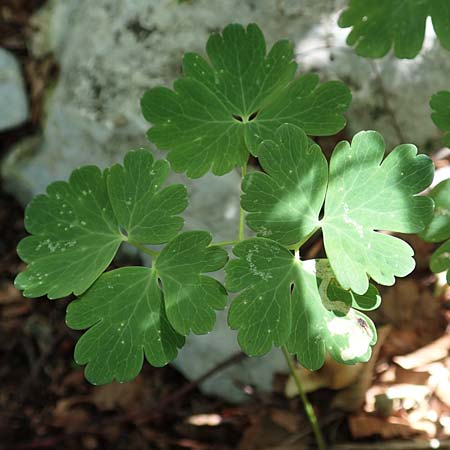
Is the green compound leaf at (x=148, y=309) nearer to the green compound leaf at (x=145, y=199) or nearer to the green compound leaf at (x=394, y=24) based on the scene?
the green compound leaf at (x=145, y=199)

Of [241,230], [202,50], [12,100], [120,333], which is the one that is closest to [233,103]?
[241,230]

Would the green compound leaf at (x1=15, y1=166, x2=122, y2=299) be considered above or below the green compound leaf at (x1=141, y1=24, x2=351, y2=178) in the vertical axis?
below

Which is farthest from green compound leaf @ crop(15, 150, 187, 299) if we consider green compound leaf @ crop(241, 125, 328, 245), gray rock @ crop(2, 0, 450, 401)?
gray rock @ crop(2, 0, 450, 401)

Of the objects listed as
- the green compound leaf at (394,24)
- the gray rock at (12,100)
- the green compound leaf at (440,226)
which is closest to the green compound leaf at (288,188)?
the green compound leaf at (440,226)

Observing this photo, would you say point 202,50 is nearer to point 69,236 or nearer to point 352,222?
point 69,236

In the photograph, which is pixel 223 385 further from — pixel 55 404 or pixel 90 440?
pixel 55 404

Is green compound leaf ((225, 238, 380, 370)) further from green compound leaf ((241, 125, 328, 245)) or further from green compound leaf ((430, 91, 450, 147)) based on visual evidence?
green compound leaf ((430, 91, 450, 147))
